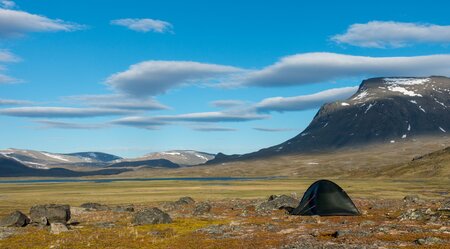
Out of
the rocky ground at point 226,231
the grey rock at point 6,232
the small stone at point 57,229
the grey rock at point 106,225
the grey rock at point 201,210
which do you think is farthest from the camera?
the grey rock at point 201,210

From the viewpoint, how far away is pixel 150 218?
47844 mm

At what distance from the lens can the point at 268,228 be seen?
41250 millimetres

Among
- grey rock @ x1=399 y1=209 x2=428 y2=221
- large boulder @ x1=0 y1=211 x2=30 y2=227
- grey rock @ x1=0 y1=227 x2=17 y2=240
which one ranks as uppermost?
large boulder @ x1=0 y1=211 x2=30 y2=227

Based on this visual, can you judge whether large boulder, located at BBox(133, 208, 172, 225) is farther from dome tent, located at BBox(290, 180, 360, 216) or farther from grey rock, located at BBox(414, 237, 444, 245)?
grey rock, located at BBox(414, 237, 444, 245)

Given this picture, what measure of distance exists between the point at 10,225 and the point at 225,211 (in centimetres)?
2749

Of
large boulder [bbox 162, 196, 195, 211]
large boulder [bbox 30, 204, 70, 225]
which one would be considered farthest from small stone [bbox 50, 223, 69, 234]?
large boulder [bbox 162, 196, 195, 211]

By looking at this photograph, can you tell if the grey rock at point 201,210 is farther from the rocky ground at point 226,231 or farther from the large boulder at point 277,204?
the large boulder at point 277,204

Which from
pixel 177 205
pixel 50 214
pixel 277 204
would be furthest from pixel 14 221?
pixel 277 204

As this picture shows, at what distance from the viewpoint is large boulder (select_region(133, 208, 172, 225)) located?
47500mm

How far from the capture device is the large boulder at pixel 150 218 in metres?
47.5

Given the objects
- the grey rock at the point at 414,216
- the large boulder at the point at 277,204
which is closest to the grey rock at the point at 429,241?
the grey rock at the point at 414,216

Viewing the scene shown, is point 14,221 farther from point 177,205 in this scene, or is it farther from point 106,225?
point 177,205

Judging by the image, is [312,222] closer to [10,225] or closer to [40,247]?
[40,247]

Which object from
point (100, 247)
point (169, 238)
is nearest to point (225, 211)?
point (169, 238)
